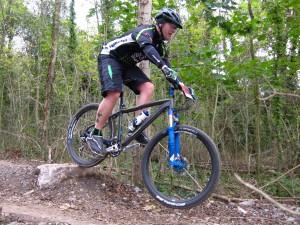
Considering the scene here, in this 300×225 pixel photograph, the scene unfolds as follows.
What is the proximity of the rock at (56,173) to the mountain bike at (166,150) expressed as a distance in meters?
0.15

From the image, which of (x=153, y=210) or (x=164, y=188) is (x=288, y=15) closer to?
(x=164, y=188)

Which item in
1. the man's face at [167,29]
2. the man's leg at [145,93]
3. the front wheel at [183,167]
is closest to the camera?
the front wheel at [183,167]

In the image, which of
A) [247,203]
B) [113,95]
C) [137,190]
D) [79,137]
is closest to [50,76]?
[79,137]

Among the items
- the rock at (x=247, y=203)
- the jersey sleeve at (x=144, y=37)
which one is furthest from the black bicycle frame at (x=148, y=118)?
the rock at (x=247, y=203)

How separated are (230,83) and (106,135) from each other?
2.67m

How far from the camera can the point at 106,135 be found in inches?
187

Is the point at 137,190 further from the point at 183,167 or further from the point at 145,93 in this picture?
the point at 145,93

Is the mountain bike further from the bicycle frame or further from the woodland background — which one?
the woodland background

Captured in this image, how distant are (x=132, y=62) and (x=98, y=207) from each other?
167 cm

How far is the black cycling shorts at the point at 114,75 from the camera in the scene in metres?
4.43

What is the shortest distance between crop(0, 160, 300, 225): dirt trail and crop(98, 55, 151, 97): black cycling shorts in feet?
4.12

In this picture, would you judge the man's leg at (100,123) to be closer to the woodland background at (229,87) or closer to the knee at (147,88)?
the knee at (147,88)

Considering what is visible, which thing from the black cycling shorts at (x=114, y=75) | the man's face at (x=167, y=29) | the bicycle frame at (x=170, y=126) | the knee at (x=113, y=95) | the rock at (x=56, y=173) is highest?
the man's face at (x=167, y=29)

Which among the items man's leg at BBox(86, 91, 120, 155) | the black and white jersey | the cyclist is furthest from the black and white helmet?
man's leg at BBox(86, 91, 120, 155)
